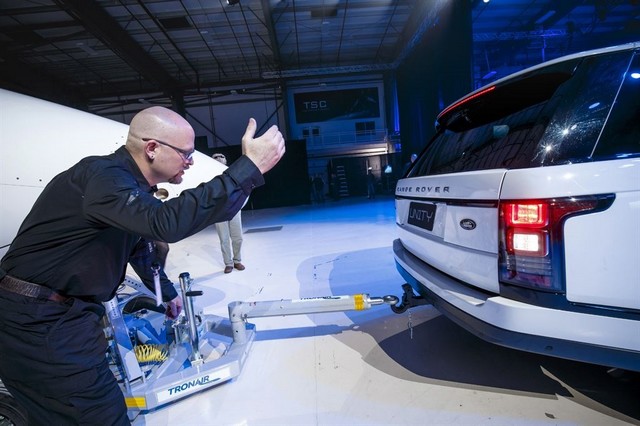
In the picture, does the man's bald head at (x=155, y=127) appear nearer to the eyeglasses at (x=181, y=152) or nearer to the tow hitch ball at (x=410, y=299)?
the eyeglasses at (x=181, y=152)

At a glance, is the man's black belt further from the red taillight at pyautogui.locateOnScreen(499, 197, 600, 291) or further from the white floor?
the red taillight at pyautogui.locateOnScreen(499, 197, 600, 291)

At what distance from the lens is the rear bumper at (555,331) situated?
1.22 m

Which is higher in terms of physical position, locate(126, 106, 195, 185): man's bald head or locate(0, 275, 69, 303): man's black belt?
locate(126, 106, 195, 185): man's bald head

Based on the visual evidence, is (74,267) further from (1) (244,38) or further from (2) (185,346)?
(1) (244,38)

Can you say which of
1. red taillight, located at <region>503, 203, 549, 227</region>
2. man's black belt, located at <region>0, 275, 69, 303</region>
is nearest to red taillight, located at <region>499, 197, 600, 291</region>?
red taillight, located at <region>503, 203, 549, 227</region>

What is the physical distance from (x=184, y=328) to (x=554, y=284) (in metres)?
2.42

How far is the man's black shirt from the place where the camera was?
101 centimetres

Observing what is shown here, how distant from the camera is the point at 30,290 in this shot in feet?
3.81

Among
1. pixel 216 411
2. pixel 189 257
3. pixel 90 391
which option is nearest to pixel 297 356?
pixel 216 411

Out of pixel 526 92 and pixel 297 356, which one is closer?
pixel 526 92

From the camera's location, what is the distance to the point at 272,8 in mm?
11766

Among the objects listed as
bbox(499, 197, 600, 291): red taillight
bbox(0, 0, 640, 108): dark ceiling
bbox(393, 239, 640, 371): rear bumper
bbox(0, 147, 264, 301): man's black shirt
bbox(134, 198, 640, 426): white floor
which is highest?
bbox(0, 0, 640, 108): dark ceiling

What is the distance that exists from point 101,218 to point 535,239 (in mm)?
1679

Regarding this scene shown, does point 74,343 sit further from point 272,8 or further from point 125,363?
point 272,8
